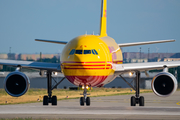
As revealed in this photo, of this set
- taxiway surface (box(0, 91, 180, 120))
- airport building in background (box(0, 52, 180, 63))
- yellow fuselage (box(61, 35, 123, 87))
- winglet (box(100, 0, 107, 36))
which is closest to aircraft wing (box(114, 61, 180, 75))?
yellow fuselage (box(61, 35, 123, 87))

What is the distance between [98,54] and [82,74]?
5.79 ft

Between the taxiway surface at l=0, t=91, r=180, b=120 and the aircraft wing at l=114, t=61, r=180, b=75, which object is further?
the aircraft wing at l=114, t=61, r=180, b=75

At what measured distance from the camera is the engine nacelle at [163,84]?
27.8 meters

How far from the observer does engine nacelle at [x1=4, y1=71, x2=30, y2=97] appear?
2823 cm

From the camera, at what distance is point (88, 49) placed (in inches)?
992

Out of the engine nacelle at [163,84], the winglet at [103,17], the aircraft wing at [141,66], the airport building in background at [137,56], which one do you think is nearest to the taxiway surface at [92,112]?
the engine nacelle at [163,84]

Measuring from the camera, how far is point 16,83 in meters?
28.5

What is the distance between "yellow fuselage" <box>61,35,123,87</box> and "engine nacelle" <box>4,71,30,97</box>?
3864 millimetres

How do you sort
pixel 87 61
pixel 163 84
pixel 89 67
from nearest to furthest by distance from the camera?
1. pixel 87 61
2. pixel 89 67
3. pixel 163 84

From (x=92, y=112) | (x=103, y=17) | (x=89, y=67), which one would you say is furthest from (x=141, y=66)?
(x=103, y=17)

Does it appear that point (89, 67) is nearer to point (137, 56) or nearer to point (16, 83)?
point (16, 83)

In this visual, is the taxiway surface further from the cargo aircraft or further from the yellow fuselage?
the yellow fuselage

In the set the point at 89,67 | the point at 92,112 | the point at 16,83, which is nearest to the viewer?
the point at 89,67

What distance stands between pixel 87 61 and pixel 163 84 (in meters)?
6.91
